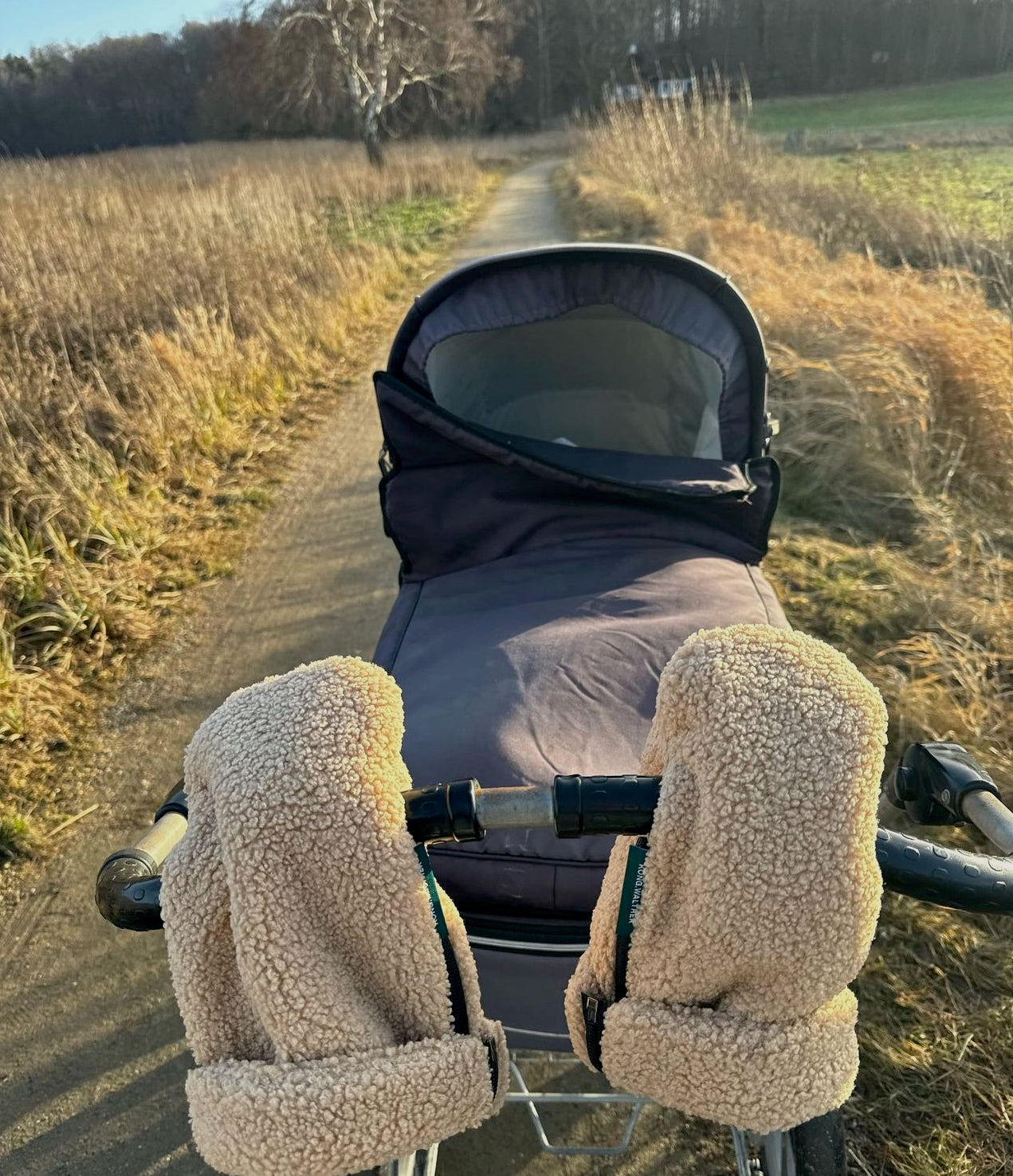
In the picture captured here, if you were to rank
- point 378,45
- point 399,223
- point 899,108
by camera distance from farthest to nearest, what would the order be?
point 899,108 → point 378,45 → point 399,223

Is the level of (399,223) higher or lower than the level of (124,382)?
higher

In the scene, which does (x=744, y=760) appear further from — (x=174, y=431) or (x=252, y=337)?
(x=252, y=337)

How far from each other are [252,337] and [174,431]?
1.71 metres

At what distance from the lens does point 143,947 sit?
6.77ft

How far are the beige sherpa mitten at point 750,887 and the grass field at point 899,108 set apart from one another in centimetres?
1847

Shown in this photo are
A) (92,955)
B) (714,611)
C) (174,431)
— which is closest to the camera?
(714,611)

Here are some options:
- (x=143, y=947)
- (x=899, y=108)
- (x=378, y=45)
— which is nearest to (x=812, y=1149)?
(x=143, y=947)

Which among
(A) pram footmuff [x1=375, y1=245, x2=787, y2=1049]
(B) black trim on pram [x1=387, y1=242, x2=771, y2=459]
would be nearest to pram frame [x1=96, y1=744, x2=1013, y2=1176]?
(A) pram footmuff [x1=375, y1=245, x2=787, y2=1049]

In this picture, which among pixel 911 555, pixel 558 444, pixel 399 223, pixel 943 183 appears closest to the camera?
pixel 558 444

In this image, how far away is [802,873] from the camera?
658 millimetres

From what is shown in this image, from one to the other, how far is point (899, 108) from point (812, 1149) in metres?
33.5

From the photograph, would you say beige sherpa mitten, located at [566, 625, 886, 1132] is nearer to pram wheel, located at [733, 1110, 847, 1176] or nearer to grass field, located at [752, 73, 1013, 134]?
pram wheel, located at [733, 1110, 847, 1176]

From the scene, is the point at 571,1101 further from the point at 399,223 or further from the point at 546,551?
the point at 399,223

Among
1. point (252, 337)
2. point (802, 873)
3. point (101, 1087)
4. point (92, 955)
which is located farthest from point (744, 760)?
point (252, 337)
